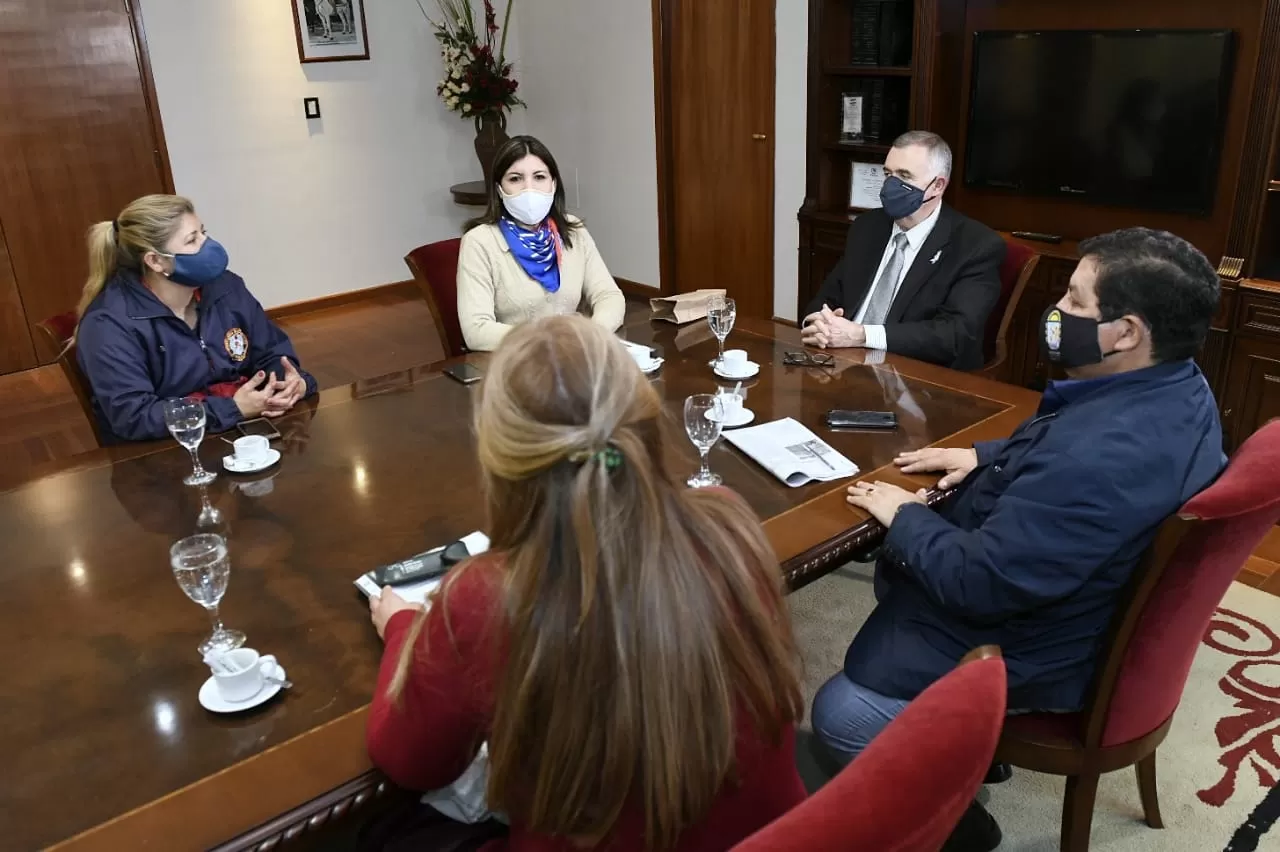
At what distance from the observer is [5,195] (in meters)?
4.50

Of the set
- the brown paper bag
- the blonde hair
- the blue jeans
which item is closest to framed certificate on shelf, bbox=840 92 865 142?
the brown paper bag

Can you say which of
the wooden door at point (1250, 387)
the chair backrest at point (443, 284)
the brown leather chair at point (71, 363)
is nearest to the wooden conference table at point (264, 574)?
the brown leather chair at point (71, 363)

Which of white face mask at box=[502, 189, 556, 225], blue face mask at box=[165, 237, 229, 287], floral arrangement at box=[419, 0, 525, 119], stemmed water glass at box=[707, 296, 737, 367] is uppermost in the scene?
floral arrangement at box=[419, 0, 525, 119]

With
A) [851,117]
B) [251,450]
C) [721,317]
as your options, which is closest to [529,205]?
[721,317]

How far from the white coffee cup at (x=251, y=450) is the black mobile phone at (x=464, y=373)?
19.6 inches

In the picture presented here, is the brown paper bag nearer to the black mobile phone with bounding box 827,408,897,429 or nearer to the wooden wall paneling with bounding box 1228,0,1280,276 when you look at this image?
the black mobile phone with bounding box 827,408,897,429

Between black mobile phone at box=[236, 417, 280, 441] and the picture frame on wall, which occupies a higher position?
the picture frame on wall

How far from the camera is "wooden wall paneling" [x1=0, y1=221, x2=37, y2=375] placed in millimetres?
4583

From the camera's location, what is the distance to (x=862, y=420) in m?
1.90

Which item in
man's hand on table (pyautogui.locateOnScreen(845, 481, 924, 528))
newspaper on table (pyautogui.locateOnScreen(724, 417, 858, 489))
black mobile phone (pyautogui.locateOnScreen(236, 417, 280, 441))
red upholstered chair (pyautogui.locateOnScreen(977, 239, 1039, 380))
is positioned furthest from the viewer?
red upholstered chair (pyautogui.locateOnScreen(977, 239, 1039, 380))

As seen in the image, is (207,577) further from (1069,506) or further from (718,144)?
(718,144)

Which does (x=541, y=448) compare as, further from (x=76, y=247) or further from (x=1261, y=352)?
(x=76, y=247)

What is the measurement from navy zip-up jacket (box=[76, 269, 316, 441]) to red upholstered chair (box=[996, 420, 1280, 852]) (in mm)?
1648

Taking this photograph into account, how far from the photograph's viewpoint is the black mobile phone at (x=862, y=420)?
1.89 metres
